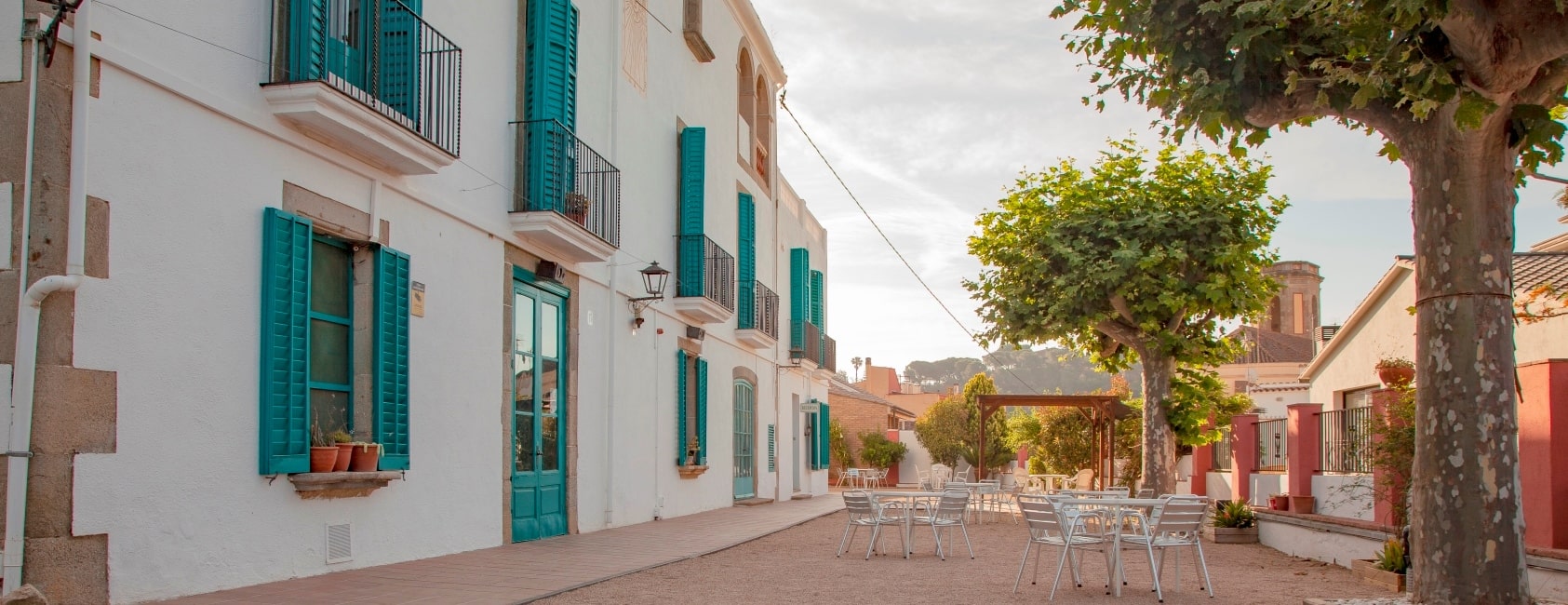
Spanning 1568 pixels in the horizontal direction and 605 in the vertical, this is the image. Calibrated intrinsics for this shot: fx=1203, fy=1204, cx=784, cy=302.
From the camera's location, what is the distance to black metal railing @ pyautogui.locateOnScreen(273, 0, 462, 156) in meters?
6.98

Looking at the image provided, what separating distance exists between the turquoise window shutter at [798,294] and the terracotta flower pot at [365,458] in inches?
613

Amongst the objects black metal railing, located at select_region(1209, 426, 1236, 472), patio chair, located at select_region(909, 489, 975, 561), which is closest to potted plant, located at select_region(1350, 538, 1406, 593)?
patio chair, located at select_region(909, 489, 975, 561)

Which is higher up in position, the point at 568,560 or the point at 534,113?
the point at 534,113

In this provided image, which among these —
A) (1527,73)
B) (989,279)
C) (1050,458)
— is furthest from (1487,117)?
(1050,458)

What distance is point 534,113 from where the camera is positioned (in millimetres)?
10555

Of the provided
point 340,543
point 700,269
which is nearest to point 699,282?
point 700,269

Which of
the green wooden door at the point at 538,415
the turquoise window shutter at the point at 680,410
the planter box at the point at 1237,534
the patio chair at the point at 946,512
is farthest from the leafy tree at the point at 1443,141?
the turquoise window shutter at the point at 680,410

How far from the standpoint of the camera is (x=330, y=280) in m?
7.67

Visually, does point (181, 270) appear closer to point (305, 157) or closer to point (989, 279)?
point (305, 157)

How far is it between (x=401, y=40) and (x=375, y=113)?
1137mm

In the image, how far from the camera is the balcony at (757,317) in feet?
60.5

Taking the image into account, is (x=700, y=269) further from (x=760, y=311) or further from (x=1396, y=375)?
(x=1396, y=375)

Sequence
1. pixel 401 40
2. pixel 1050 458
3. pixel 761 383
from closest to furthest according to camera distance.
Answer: pixel 401 40 → pixel 761 383 → pixel 1050 458

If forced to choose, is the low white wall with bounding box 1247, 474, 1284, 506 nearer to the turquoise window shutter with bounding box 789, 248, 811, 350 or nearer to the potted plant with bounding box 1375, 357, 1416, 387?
the potted plant with bounding box 1375, 357, 1416, 387
